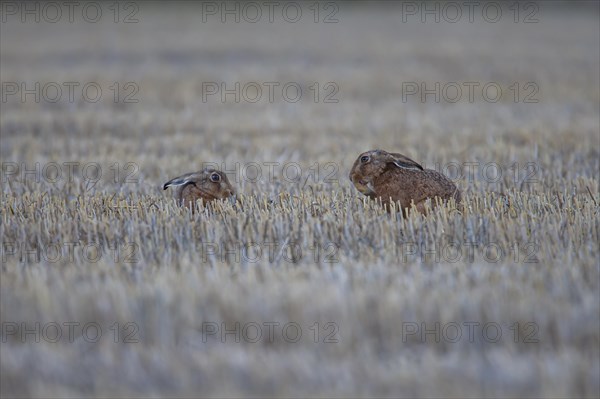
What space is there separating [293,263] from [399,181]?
185cm

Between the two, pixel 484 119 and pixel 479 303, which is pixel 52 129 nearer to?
pixel 484 119

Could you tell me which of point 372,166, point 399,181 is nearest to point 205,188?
point 372,166

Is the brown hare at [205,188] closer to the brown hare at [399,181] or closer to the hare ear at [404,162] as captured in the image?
the brown hare at [399,181]

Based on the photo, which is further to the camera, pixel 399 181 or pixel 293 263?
pixel 399 181

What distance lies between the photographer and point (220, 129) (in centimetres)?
1356

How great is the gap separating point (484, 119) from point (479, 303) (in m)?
10.2

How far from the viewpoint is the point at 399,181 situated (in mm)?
7219

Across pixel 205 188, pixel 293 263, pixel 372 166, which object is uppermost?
pixel 372 166

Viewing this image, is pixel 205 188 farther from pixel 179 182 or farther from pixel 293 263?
pixel 293 263

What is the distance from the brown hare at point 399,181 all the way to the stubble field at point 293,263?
21 cm

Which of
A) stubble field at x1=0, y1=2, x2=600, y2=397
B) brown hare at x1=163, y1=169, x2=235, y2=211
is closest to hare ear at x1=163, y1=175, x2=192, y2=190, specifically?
brown hare at x1=163, y1=169, x2=235, y2=211

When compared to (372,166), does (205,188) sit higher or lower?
lower

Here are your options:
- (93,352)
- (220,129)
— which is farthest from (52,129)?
(93,352)

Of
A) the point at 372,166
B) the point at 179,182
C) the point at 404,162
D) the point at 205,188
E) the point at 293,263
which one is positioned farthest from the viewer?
the point at 205,188
